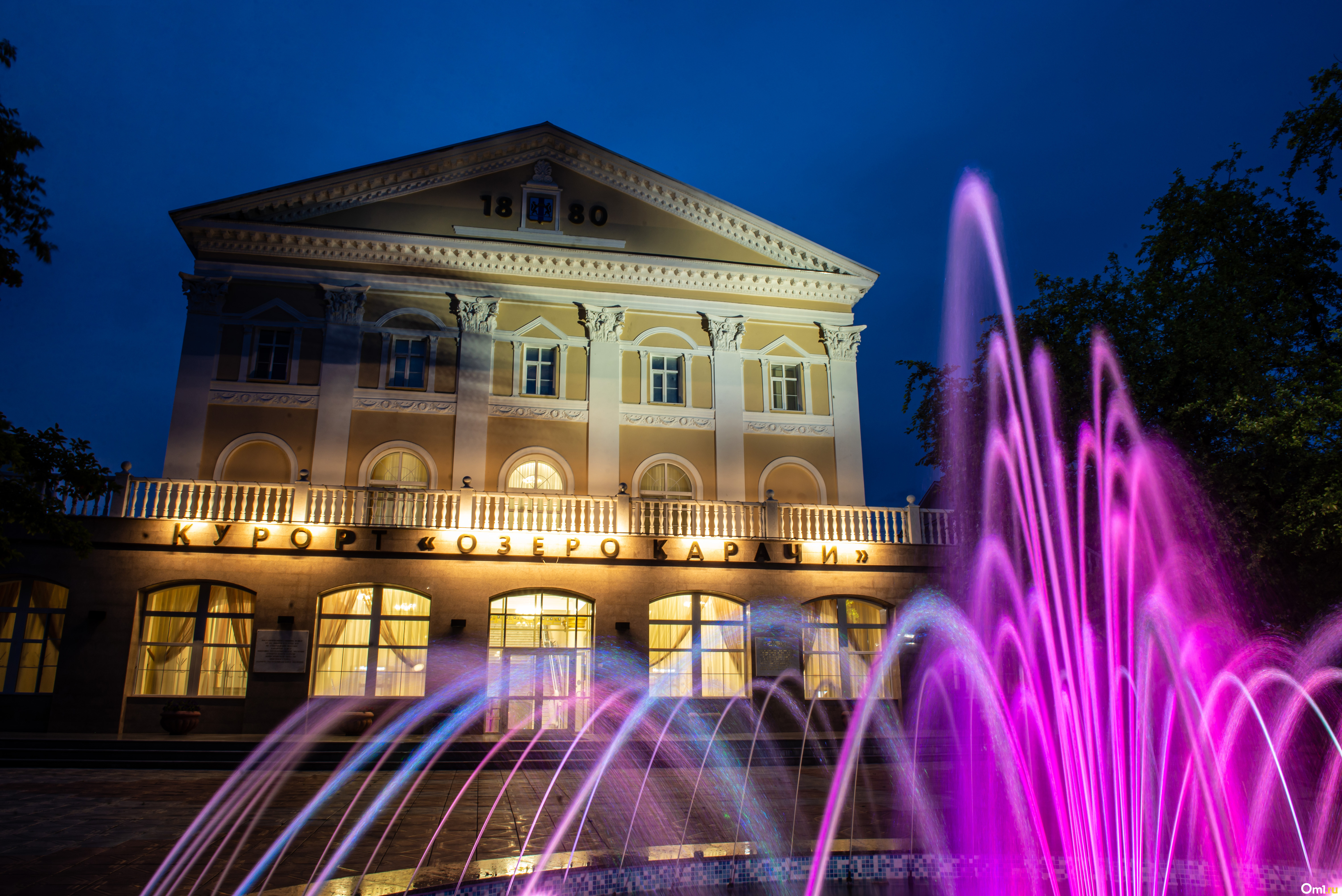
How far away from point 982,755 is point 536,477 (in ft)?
44.1

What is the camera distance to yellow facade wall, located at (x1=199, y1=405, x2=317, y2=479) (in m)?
22.7

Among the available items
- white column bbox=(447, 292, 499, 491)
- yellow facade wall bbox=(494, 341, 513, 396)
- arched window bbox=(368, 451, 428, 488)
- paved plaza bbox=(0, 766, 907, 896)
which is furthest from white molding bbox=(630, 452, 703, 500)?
paved plaza bbox=(0, 766, 907, 896)

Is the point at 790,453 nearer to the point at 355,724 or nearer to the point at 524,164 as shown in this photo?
the point at 524,164

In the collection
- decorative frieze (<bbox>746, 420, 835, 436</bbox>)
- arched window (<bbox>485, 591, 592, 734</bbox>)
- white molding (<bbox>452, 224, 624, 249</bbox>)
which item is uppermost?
white molding (<bbox>452, 224, 624, 249</bbox>)

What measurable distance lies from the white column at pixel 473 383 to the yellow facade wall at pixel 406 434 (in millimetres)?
240

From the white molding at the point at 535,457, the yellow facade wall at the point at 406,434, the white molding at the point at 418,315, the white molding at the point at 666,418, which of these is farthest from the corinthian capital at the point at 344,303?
the white molding at the point at 666,418

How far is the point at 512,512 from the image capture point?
2091 centimetres

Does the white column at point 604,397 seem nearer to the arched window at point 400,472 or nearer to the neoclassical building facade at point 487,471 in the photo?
the neoclassical building facade at point 487,471

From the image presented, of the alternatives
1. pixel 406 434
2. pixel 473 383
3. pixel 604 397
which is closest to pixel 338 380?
pixel 406 434

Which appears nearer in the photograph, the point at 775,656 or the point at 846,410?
the point at 775,656

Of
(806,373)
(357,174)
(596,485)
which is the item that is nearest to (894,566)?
(806,373)

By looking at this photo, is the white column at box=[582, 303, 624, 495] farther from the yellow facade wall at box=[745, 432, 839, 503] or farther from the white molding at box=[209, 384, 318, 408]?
the white molding at box=[209, 384, 318, 408]

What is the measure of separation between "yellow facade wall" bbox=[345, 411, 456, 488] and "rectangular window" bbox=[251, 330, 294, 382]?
2449 mm

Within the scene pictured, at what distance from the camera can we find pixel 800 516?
2236cm
